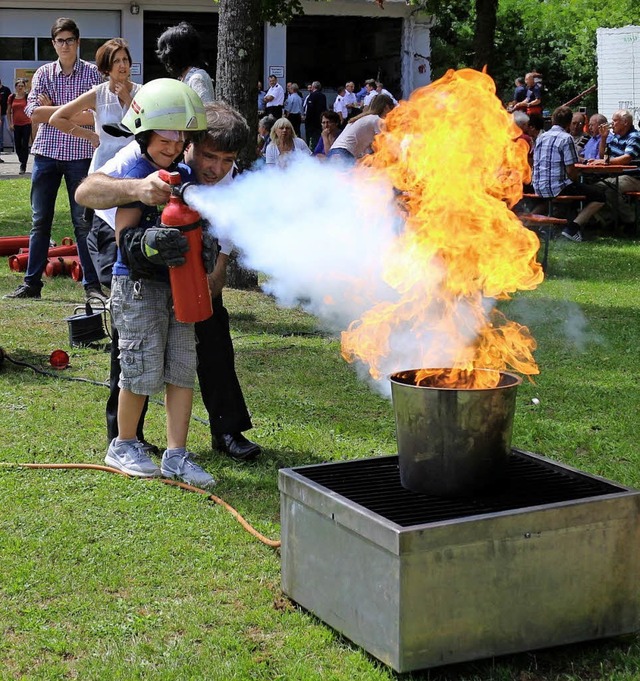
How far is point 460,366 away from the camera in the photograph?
4109 millimetres

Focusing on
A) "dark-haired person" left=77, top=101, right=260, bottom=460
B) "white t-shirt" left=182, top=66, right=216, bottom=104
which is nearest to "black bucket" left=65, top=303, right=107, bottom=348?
"white t-shirt" left=182, top=66, right=216, bottom=104

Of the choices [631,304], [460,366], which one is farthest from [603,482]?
[631,304]

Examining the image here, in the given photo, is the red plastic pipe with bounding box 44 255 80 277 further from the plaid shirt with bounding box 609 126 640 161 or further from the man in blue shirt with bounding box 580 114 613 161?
the man in blue shirt with bounding box 580 114 613 161

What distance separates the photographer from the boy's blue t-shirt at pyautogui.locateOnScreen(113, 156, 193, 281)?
4918mm

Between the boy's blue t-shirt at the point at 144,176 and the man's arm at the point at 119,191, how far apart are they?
0.28ft

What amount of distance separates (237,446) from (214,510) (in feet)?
2.49

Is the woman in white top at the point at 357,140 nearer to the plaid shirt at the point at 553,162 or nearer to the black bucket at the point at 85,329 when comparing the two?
the black bucket at the point at 85,329

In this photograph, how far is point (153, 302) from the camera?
16.4 ft

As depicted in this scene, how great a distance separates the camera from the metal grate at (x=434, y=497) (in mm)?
3625

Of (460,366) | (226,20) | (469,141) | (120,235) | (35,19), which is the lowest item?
(460,366)

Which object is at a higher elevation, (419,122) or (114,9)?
(114,9)

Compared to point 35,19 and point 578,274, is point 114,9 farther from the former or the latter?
point 578,274

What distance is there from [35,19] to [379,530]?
31.6 metres

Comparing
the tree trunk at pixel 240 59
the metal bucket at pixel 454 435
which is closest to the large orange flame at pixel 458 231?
the metal bucket at pixel 454 435
